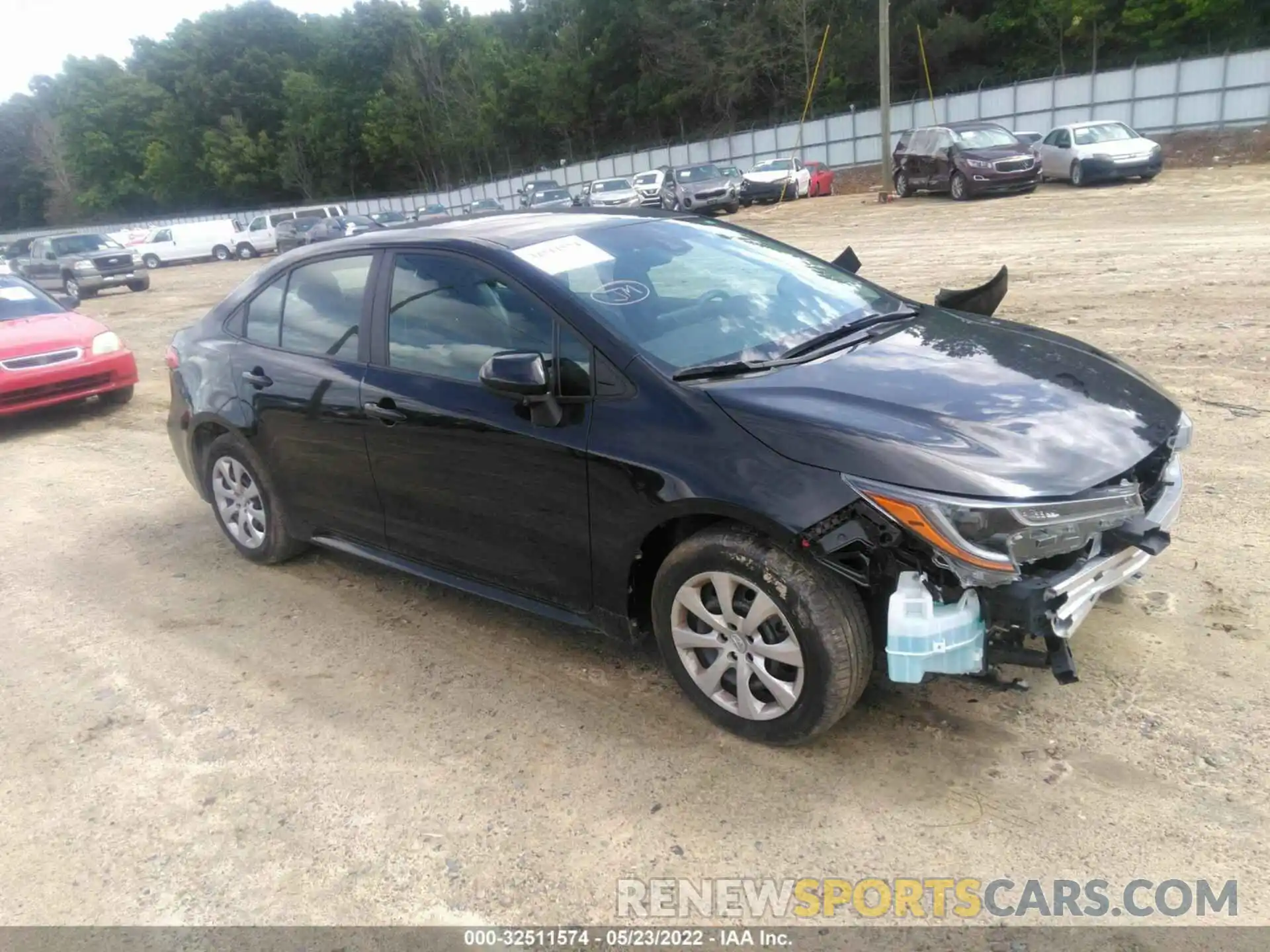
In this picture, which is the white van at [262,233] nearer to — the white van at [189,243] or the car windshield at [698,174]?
the white van at [189,243]

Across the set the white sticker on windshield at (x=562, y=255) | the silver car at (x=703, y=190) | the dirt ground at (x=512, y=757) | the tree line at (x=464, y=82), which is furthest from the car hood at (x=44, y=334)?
the tree line at (x=464, y=82)

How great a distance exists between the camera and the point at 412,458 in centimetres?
398

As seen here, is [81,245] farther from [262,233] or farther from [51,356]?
[51,356]

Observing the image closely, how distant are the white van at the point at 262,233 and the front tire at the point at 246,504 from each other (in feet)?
116

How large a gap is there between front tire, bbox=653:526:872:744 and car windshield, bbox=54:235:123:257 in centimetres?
2850

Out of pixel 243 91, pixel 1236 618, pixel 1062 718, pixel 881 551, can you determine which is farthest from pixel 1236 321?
pixel 243 91

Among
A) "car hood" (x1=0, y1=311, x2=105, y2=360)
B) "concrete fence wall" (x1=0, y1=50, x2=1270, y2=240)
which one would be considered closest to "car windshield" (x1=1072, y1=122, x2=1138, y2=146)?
"concrete fence wall" (x1=0, y1=50, x2=1270, y2=240)

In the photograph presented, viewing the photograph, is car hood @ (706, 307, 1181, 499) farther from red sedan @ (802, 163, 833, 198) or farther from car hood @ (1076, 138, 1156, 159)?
red sedan @ (802, 163, 833, 198)

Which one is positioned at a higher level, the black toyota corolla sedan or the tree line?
the tree line

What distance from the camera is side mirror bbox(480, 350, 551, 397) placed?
10.9 feet

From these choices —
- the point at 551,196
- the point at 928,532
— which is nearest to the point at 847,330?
the point at 928,532

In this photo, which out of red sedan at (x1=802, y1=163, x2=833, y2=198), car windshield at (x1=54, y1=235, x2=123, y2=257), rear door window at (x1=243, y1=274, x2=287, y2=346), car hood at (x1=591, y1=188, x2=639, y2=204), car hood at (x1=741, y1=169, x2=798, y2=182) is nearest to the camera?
rear door window at (x1=243, y1=274, x2=287, y2=346)

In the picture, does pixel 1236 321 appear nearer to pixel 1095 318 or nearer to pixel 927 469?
pixel 1095 318

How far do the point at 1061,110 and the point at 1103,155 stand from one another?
45.9 ft
